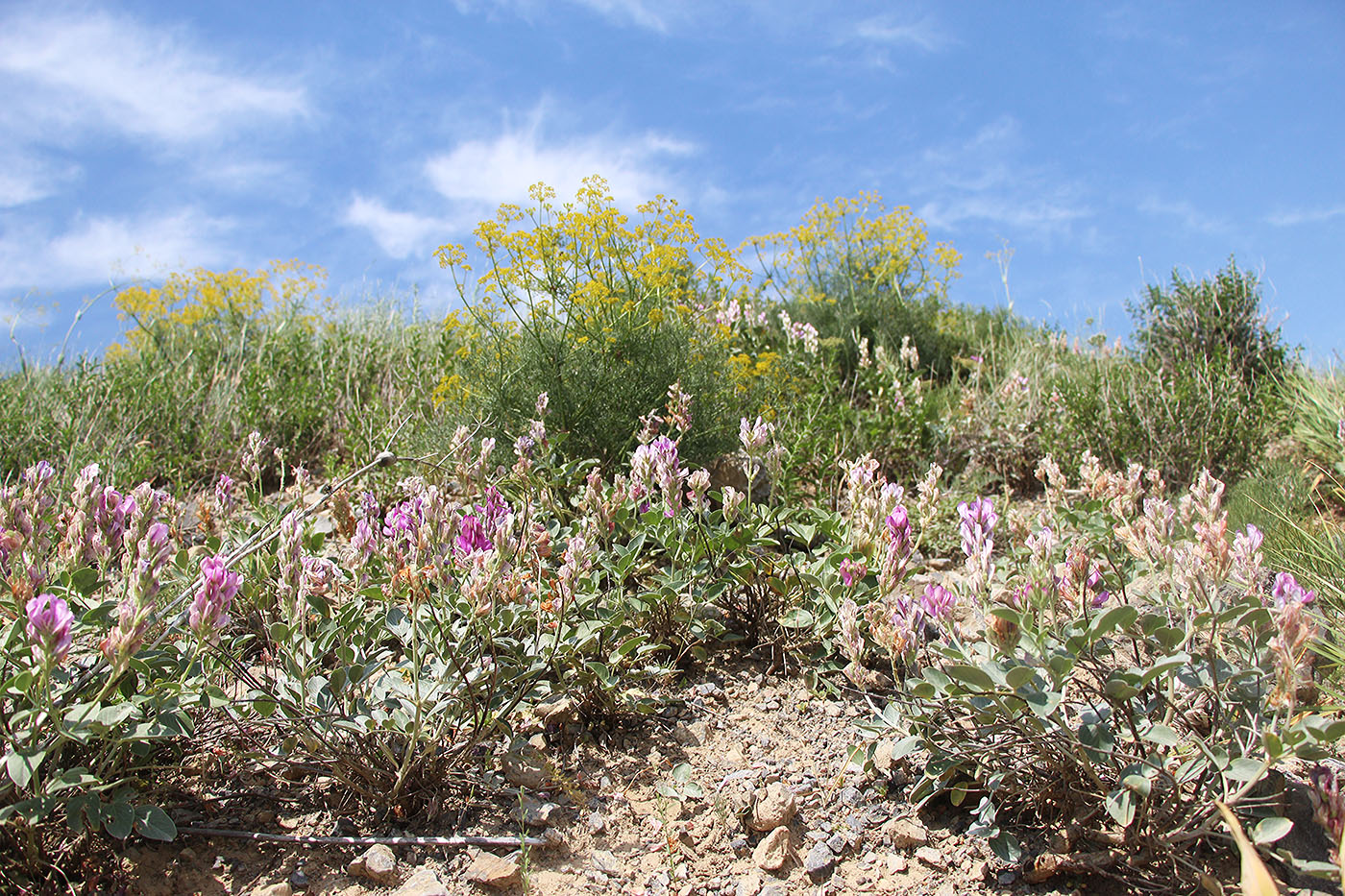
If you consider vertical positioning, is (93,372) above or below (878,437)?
above

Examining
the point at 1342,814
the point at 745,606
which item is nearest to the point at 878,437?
the point at 745,606

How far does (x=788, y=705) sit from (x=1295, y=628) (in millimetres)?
1588

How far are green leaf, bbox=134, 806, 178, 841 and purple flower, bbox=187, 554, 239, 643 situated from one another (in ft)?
1.60

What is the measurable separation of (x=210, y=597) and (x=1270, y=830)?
2299mm

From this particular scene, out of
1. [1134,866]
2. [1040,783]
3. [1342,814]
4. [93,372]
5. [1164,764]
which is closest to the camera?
[1342,814]

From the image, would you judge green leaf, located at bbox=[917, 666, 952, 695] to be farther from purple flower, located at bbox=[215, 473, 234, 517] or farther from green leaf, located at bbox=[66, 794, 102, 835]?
purple flower, located at bbox=[215, 473, 234, 517]

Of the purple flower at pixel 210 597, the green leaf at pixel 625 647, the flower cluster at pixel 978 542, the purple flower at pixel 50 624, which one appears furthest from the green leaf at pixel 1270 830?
the purple flower at pixel 50 624

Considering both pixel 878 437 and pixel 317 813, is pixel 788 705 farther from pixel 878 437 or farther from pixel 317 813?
pixel 878 437

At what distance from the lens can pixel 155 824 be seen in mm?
1951

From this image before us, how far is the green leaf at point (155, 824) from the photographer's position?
1938 millimetres

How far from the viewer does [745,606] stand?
3.37 m

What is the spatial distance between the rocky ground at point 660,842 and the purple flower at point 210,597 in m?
0.75

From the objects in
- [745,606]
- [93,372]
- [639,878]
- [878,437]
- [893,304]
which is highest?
[893,304]

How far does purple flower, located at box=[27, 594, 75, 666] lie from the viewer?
5.41 feet
